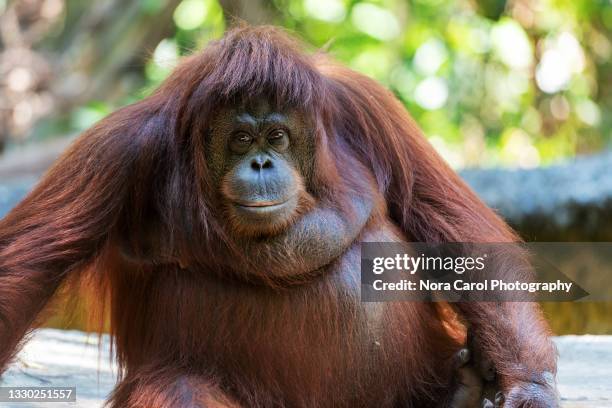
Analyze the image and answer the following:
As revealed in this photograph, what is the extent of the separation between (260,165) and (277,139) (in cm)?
18

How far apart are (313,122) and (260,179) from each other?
413 millimetres

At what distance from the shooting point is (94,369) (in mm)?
5695

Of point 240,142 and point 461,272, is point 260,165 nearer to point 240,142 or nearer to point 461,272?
point 240,142

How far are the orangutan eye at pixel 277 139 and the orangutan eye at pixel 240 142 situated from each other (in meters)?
0.09

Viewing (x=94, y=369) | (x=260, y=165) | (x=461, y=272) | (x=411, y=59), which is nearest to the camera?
(x=260, y=165)

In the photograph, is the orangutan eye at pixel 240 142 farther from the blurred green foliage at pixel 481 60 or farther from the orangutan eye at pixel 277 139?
the blurred green foliage at pixel 481 60

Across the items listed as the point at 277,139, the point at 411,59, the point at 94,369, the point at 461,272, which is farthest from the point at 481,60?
the point at 277,139

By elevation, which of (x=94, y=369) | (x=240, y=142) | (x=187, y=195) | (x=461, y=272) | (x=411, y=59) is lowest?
(x=94, y=369)

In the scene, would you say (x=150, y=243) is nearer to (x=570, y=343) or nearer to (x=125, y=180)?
(x=125, y=180)

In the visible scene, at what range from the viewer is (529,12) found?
497 inches

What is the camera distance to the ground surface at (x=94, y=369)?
4.79 meters

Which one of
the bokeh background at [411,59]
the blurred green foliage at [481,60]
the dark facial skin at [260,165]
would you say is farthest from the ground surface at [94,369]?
the blurred green foliage at [481,60]

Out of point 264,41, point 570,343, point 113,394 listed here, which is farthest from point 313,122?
point 570,343

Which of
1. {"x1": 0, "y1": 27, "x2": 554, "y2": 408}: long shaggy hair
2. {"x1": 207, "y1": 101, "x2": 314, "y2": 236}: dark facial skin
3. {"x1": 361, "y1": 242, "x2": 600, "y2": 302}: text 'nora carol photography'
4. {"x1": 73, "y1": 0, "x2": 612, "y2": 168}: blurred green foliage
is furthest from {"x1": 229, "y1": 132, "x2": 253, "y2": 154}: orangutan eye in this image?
{"x1": 73, "y1": 0, "x2": 612, "y2": 168}: blurred green foliage
